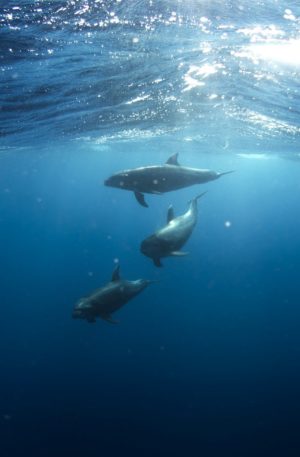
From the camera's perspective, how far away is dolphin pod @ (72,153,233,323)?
8375 mm

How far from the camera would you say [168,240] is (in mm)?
8328

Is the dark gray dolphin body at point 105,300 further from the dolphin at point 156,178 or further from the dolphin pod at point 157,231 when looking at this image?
the dolphin at point 156,178

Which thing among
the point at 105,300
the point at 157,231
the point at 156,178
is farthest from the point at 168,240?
the point at 105,300

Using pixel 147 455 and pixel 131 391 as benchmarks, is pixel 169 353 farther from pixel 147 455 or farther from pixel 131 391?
pixel 147 455

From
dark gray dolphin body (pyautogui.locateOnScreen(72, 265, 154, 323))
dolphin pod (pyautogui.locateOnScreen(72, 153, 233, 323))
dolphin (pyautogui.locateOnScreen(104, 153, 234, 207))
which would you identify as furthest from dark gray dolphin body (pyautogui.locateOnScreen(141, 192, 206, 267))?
dark gray dolphin body (pyautogui.locateOnScreen(72, 265, 154, 323))

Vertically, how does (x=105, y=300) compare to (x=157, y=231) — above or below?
below

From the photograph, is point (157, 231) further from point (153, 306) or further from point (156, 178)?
point (153, 306)

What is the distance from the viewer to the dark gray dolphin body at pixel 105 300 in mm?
9203

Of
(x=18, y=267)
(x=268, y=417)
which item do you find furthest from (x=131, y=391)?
(x=18, y=267)

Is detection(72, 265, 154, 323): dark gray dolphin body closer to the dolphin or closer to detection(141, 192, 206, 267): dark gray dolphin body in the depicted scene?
detection(141, 192, 206, 267): dark gray dolphin body

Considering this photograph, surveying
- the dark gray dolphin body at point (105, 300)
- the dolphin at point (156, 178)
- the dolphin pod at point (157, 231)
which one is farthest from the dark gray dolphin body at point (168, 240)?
the dark gray dolphin body at point (105, 300)

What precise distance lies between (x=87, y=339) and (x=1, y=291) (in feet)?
57.1

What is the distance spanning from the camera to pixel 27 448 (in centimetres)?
1712

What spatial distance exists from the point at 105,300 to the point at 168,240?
8.04 feet
